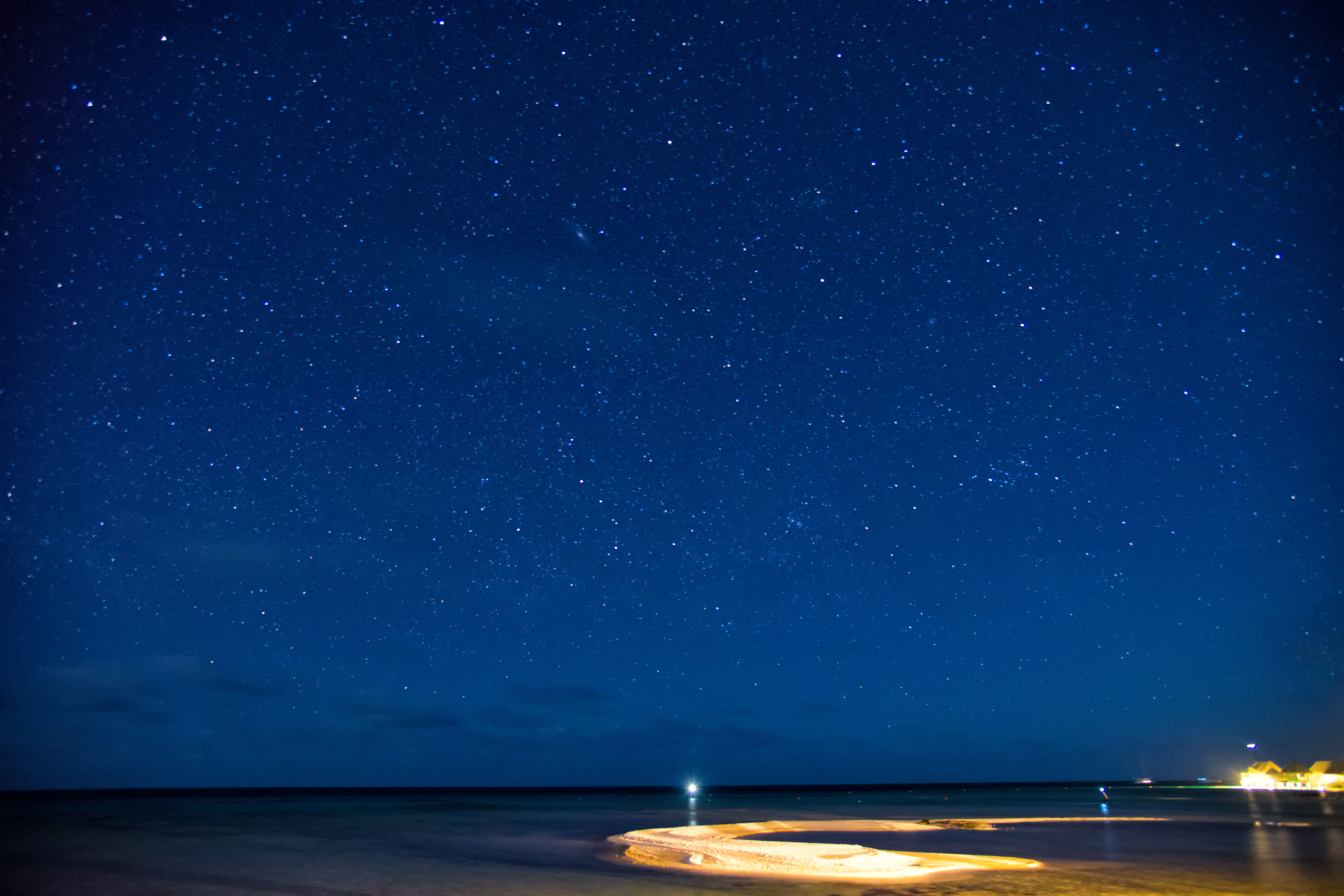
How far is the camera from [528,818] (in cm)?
6525

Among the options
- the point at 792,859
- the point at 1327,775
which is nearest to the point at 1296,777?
the point at 1327,775

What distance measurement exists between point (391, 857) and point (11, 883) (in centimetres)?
1172

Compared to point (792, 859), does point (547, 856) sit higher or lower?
lower

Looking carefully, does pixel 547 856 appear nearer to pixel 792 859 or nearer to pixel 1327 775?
pixel 792 859

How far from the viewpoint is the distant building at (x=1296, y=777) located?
12706 centimetres

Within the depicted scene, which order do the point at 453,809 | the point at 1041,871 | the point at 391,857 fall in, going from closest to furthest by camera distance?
1. the point at 1041,871
2. the point at 391,857
3. the point at 453,809

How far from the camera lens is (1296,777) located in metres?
138

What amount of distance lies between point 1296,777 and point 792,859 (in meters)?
154

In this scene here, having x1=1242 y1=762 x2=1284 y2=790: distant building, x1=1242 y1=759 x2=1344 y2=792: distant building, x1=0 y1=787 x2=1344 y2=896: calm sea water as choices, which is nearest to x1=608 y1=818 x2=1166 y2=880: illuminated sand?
x1=0 y1=787 x2=1344 y2=896: calm sea water

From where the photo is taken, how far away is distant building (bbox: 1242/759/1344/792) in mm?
127062

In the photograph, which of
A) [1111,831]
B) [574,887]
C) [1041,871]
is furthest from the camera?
[1111,831]

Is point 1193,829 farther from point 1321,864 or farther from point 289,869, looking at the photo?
point 289,869

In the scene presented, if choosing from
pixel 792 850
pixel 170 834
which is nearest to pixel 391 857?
pixel 792 850

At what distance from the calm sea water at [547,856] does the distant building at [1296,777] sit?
85173 millimetres
